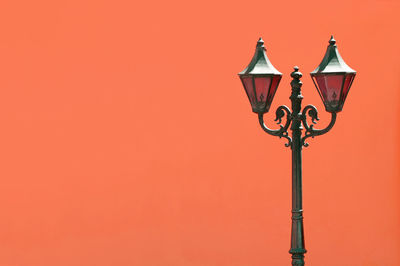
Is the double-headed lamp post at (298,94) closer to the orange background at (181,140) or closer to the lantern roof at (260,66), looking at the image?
the lantern roof at (260,66)

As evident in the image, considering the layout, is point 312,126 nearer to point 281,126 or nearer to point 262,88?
point 281,126

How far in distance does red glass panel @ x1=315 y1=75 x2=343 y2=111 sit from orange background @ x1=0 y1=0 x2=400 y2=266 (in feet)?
7.34

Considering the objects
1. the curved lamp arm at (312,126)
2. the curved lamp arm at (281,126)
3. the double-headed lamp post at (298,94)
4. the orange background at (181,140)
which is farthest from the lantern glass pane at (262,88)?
the orange background at (181,140)

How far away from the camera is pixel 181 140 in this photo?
895cm

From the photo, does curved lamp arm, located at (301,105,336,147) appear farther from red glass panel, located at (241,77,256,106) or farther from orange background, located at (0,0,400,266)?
orange background, located at (0,0,400,266)

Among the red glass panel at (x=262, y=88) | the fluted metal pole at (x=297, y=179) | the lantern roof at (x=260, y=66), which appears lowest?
the fluted metal pole at (x=297, y=179)

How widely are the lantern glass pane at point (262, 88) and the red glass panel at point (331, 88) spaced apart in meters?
0.34

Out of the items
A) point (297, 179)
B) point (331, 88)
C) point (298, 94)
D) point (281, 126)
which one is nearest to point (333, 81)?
point (331, 88)

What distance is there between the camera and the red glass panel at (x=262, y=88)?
6855 millimetres

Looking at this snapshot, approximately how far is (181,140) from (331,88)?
240cm

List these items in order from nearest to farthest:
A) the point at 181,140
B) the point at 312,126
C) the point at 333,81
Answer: the point at 333,81
the point at 312,126
the point at 181,140

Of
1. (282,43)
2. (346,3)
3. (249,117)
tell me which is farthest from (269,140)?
(346,3)

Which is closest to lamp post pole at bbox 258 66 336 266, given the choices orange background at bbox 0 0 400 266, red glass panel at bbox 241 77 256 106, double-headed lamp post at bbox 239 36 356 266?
double-headed lamp post at bbox 239 36 356 266

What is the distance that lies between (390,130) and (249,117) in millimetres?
1344
